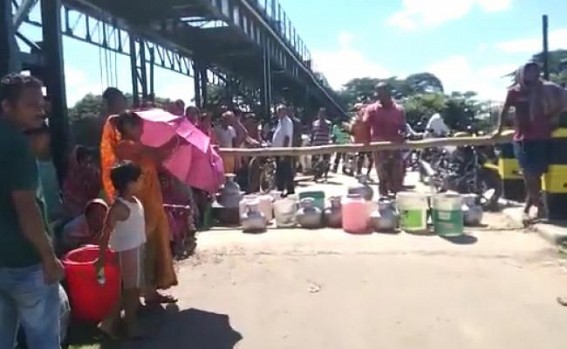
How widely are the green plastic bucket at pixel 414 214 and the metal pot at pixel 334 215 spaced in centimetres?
89

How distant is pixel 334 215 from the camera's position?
9828mm

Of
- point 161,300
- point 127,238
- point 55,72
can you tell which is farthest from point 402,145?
point 127,238

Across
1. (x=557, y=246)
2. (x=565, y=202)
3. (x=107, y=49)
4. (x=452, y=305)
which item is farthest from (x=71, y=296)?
(x=107, y=49)

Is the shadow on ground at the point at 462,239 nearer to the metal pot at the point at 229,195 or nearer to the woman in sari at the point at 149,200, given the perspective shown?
the metal pot at the point at 229,195

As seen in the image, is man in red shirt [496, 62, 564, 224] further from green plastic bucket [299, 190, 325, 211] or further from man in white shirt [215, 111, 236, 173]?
man in white shirt [215, 111, 236, 173]

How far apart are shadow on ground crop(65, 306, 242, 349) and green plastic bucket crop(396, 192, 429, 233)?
4097 mm

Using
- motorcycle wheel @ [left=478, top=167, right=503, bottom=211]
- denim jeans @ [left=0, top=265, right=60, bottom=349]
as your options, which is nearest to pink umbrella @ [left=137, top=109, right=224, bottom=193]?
denim jeans @ [left=0, top=265, right=60, bottom=349]

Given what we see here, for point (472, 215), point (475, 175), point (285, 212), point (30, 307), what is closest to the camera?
point (30, 307)

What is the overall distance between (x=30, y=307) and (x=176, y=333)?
2008 mm

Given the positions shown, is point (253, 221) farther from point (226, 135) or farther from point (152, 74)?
point (152, 74)

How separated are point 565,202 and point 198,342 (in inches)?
217

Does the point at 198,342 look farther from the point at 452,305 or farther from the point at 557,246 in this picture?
the point at 557,246

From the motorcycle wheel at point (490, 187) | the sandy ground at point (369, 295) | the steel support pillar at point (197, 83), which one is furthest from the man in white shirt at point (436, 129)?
the steel support pillar at point (197, 83)

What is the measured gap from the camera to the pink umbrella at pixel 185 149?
5.70 metres
